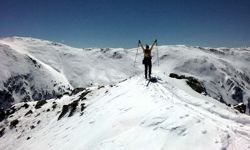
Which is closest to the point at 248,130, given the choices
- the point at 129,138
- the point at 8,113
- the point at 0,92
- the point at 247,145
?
the point at 247,145

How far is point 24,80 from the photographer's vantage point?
141m

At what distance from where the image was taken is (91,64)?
198 m

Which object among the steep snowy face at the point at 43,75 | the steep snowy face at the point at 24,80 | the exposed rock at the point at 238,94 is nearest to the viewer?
the steep snowy face at the point at 24,80

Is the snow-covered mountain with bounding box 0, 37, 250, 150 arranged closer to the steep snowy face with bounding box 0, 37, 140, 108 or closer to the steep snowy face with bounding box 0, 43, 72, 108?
the steep snowy face with bounding box 0, 43, 72, 108

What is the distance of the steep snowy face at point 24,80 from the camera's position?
12925 centimetres

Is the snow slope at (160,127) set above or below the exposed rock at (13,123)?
above

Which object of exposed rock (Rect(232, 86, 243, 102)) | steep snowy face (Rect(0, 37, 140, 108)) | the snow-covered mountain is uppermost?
Result: the snow-covered mountain

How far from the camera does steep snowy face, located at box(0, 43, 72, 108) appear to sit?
424 feet

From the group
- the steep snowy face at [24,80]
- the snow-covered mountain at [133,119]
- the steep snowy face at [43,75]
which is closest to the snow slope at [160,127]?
the snow-covered mountain at [133,119]

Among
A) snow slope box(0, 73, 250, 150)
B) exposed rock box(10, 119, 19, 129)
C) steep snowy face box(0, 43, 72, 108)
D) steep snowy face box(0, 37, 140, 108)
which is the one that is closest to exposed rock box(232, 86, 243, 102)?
steep snowy face box(0, 37, 140, 108)

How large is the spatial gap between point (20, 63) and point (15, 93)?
95.9 ft

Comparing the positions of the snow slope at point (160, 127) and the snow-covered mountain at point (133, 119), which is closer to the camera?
the snow slope at point (160, 127)

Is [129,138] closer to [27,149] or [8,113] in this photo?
[27,149]

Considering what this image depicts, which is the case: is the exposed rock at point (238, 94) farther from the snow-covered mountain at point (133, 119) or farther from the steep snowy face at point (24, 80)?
the snow-covered mountain at point (133, 119)
